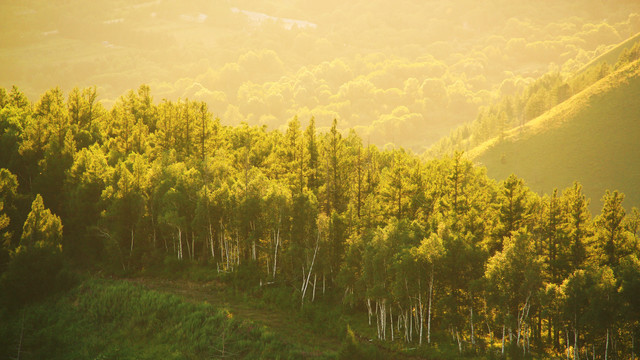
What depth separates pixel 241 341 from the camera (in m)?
42.8

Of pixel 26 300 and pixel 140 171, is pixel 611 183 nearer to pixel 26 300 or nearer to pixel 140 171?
pixel 140 171

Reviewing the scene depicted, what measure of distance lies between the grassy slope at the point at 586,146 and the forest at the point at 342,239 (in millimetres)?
105478

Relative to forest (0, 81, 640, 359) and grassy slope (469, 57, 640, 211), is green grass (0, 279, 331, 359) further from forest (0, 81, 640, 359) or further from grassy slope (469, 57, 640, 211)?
grassy slope (469, 57, 640, 211)

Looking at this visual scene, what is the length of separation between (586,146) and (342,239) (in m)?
154

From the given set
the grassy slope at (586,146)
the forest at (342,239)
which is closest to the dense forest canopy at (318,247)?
the forest at (342,239)

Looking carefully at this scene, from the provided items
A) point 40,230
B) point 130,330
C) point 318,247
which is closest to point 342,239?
point 318,247

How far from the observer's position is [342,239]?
53.7 metres

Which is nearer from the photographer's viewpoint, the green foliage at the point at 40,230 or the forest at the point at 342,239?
the forest at the point at 342,239

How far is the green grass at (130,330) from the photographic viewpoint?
42.8 metres

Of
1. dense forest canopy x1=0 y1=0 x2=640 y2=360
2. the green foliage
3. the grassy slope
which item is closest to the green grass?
dense forest canopy x1=0 y1=0 x2=640 y2=360

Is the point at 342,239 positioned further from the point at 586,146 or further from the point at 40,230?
the point at 586,146

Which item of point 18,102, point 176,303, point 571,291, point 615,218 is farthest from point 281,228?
point 18,102

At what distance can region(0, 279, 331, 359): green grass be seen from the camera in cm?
4284

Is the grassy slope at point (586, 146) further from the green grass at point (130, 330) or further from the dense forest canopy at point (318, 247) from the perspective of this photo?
the green grass at point (130, 330)
